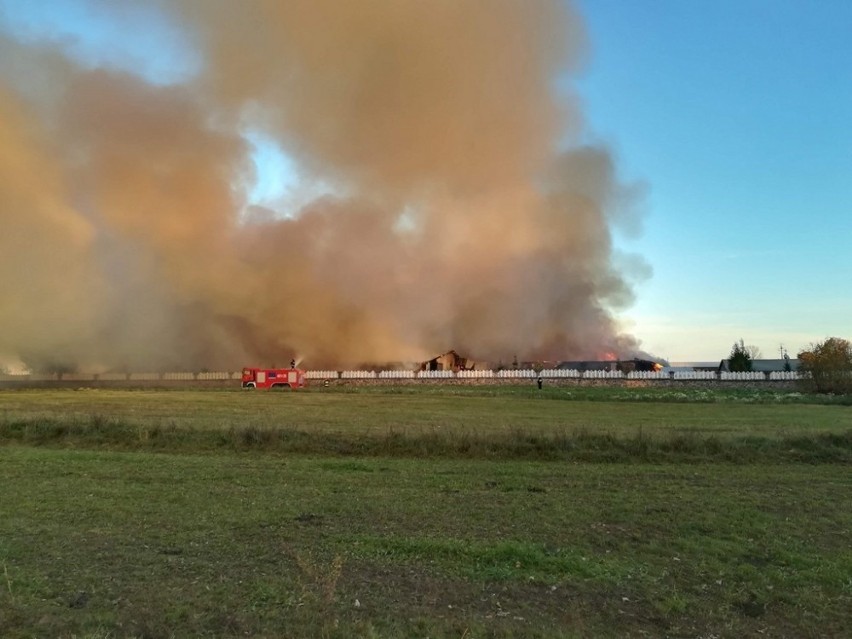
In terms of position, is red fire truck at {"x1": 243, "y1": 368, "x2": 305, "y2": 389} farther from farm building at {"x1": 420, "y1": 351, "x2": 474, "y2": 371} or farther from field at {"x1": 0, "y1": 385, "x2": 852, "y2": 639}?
field at {"x1": 0, "y1": 385, "x2": 852, "y2": 639}

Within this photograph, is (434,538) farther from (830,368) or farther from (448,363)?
(448,363)

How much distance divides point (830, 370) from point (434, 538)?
2356 inches

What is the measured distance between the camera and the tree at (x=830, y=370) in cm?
5544

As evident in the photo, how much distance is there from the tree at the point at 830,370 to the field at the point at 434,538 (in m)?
44.2

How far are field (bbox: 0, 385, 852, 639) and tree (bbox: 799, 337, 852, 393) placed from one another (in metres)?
44.2

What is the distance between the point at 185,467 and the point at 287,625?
1012cm

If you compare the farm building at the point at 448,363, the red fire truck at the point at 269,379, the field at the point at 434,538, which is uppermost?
the farm building at the point at 448,363

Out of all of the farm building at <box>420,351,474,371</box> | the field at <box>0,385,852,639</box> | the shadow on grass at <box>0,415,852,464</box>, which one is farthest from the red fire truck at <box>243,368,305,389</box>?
the field at <box>0,385,852,639</box>

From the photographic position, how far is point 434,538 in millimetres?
8430

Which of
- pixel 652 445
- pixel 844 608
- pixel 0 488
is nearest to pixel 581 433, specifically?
pixel 652 445

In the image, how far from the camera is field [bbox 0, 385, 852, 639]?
571 centimetres

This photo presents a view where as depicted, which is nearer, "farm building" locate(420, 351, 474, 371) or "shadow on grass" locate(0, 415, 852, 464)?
"shadow on grass" locate(0, 415, 852, 464)

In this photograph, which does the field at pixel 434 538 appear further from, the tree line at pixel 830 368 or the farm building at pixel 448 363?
the farm building at pixel 448 363

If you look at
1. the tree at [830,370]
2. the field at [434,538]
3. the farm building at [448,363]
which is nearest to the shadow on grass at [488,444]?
the field at [434,538]
